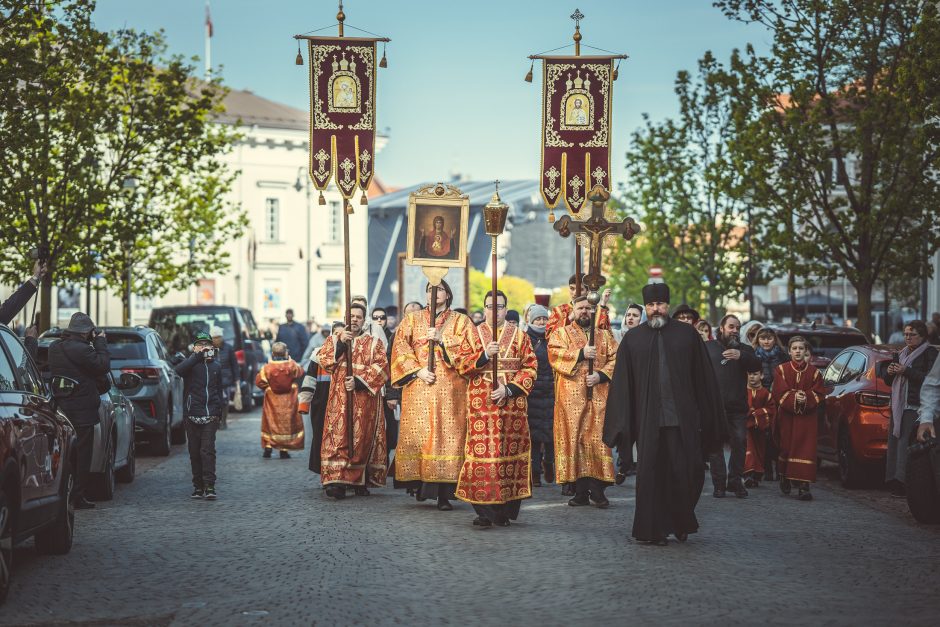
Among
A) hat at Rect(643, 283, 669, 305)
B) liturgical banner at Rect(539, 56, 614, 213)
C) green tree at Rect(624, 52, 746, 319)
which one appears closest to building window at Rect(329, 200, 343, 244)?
green tree at Rect(624, 52, 746, 319)

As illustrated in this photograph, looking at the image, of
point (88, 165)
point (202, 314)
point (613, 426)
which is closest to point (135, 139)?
point (88, 165)

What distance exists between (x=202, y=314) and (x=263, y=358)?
4.64 meters

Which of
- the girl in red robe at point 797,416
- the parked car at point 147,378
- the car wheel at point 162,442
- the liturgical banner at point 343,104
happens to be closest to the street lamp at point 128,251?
the parked car at point 147,378

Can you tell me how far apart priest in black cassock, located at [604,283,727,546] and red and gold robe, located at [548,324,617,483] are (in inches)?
101

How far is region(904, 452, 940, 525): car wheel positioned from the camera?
41.9 feet

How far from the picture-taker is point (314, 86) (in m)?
17.1

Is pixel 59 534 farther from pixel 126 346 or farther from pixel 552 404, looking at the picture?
pixel 126 346

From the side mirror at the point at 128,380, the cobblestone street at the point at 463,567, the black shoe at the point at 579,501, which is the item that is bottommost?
the black shoe at the point at 579,501

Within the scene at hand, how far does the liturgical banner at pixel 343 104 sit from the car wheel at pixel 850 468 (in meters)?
5.69

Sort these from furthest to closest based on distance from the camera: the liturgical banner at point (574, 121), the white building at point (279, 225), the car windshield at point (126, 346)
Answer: the white building at point (279, 225) < the car windshield at point (126, 346) < the liturgical banner at point (574, 121)

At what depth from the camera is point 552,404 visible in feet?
52.9

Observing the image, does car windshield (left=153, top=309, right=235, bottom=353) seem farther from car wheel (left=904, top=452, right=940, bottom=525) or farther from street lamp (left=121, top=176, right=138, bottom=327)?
car wheel (left=904, top=452, right=940, bottom=525)

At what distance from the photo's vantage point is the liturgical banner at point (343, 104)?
1705cm

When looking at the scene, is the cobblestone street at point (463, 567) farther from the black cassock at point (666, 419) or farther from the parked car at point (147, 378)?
the parked car at point (147, 378)
